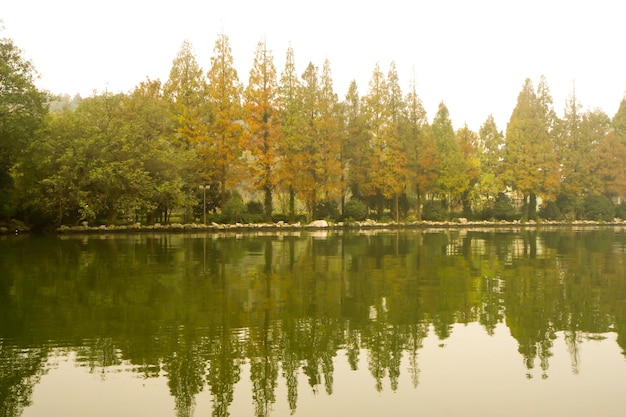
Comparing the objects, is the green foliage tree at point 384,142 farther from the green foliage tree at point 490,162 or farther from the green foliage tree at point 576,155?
the green foliage tree at point 576,155

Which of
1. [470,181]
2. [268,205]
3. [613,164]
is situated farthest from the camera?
[470,181]

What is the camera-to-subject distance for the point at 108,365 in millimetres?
7477

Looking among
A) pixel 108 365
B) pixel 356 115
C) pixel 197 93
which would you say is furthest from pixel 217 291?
pixel 356 115

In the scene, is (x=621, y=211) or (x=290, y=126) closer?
(x=290, y=126)

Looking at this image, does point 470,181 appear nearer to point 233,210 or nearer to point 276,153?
point 276,153

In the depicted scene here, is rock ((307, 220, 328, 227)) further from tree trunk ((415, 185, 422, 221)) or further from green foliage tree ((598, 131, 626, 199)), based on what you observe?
green foliage tree ((598, 131, 626, 199))

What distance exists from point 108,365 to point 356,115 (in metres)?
45.8

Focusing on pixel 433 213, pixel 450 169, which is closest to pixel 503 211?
pixel 450 169

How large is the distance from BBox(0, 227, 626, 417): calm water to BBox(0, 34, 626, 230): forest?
63.3ft

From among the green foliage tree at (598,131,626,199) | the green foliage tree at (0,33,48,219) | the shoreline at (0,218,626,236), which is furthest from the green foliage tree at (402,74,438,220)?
the green foliage tree at (0,33,48,219)

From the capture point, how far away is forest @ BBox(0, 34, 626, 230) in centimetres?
3475

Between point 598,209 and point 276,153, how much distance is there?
31937 mm

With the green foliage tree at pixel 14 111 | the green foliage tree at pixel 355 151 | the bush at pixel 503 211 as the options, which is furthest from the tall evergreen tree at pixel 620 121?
the green foliage tree at pixel 14 111

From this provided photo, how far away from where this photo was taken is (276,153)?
147 feet
